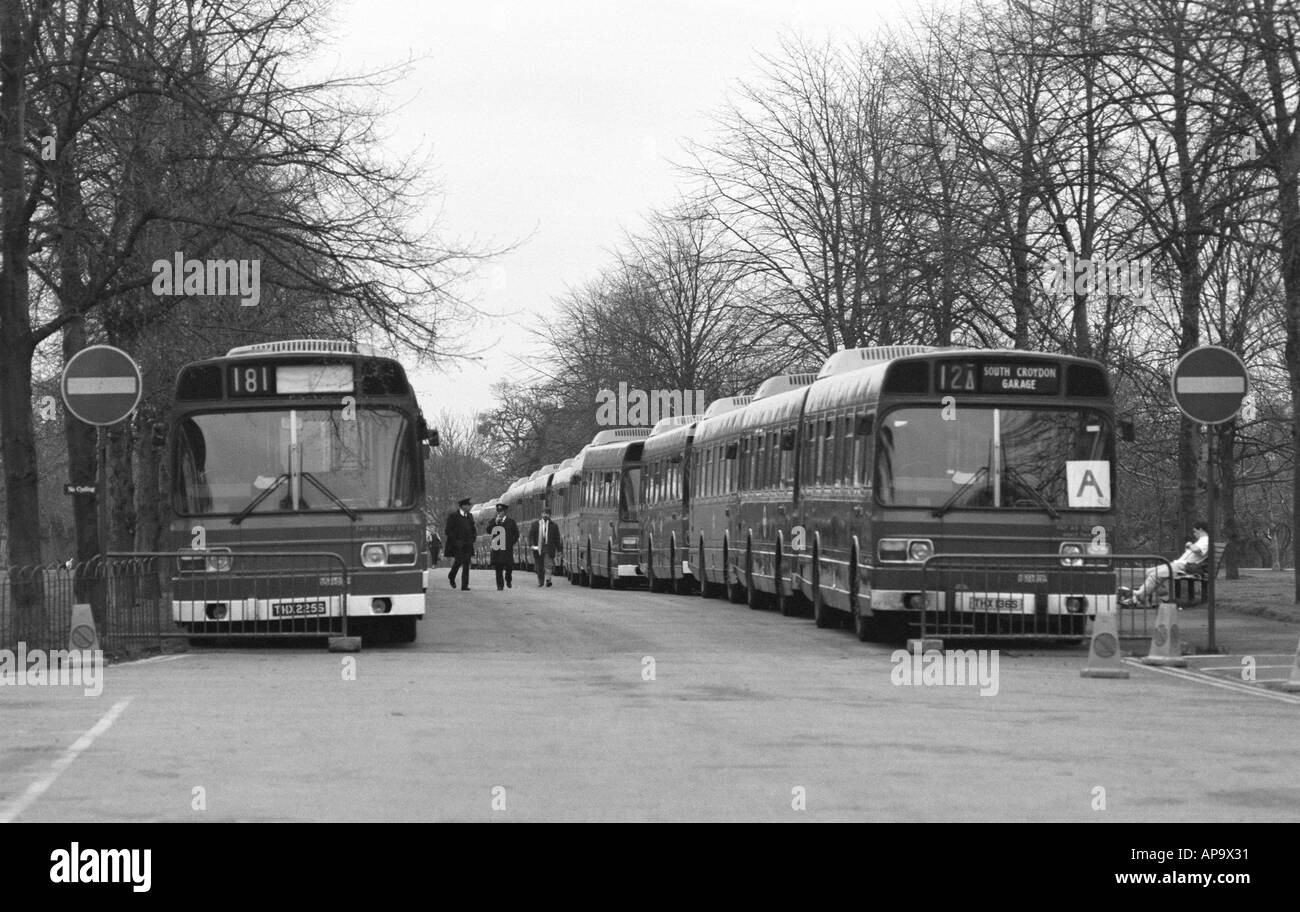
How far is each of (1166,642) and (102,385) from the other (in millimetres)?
9823

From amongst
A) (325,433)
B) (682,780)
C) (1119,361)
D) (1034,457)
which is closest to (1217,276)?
(1119,361)

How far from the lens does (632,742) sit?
12.8 meters

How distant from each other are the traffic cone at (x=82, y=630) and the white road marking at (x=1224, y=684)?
9282mm

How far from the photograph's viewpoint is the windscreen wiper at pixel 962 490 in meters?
22.1

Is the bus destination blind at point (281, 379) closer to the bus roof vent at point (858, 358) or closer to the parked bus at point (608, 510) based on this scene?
the bus roof vent at point (858, 358)

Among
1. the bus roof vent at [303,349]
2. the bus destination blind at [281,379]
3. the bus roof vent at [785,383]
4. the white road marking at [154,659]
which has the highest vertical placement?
the bus roof vent at [785,383]

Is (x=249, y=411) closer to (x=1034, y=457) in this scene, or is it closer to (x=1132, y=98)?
(x=1034, y=457)

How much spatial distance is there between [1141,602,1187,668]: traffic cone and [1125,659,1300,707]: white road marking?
11 centimetres

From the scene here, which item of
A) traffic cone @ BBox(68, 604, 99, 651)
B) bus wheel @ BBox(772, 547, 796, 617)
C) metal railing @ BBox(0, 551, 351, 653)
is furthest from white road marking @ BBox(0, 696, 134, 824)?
bus wheel @ BBox(772, 547, 796, 617)

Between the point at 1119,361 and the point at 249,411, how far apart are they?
18.6 meters

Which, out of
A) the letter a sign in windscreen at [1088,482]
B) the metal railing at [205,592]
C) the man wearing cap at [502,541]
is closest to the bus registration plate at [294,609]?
the metal railing at [205,592]

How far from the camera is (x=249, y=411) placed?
2212cm

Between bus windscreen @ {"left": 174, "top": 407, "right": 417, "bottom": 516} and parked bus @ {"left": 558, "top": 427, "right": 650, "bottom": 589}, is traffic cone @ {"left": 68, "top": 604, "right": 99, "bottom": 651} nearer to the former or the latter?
bus windscreen @ {"left": 174, "top": 407, "right": 417, "bottom": 516}

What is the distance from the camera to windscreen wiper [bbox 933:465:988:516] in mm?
22061
